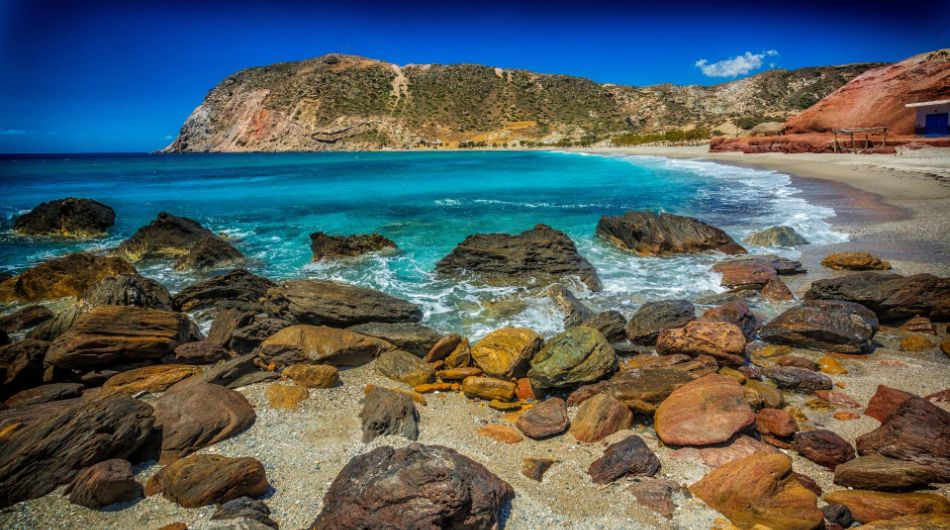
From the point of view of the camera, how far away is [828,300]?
296 inches

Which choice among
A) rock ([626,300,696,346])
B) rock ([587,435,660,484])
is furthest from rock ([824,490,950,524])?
rock ([626,300,696,346])

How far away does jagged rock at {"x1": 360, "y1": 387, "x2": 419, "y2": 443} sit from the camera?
472 centimetres

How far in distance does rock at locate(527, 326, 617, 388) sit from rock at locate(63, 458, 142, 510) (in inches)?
158

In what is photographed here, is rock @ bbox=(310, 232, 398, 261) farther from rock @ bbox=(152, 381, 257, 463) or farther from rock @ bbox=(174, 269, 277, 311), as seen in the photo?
rock @ bbox=(152, 381, 257, 463)

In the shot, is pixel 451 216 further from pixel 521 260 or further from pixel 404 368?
pixel 404 368

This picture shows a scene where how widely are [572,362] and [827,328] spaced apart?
3.67 meters

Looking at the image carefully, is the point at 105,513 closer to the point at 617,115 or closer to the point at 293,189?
the point at 293,189

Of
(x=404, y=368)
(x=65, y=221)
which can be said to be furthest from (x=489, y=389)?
(x=65, y=221)

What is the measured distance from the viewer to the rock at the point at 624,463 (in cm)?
406

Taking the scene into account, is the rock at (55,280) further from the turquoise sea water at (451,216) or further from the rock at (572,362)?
the rock at (572,362)

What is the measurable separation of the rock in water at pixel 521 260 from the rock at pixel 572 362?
372cm

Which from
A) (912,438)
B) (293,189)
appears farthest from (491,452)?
(293,189)

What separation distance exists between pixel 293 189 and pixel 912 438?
113ft

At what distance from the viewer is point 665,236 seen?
12.4 meters
